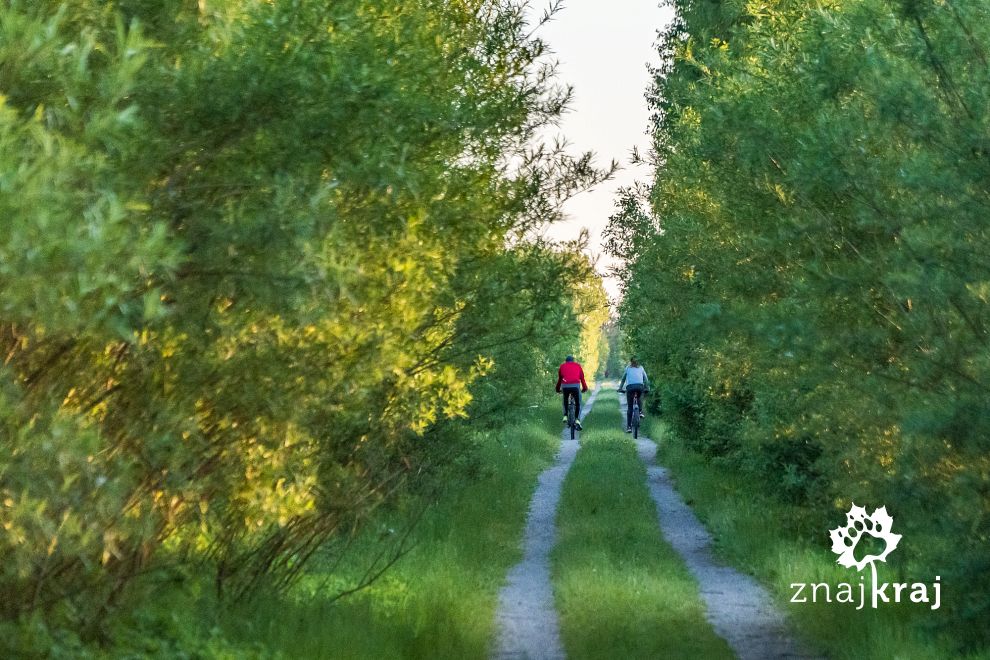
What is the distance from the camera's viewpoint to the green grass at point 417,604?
9.84 metres

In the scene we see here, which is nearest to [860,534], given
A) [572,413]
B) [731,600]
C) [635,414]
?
A: [731,600]

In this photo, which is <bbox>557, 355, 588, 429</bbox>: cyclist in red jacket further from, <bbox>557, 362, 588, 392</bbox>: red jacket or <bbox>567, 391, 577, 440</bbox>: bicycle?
<bbox>567, 391, 577, 440</bbox>: bicycle

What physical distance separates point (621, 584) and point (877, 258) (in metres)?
4.66

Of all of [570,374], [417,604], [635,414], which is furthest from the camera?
[635,414]

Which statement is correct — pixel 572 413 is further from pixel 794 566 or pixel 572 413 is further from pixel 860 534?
pixel 794 566

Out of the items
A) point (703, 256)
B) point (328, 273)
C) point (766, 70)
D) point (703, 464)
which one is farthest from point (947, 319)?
point (703, 464)

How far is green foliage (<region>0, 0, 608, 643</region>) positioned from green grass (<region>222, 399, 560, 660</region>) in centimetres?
59

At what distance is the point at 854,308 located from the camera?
35.3 ft

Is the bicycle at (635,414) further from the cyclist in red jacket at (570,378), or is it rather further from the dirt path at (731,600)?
the dirt path at (731,600)

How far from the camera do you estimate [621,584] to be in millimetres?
13812

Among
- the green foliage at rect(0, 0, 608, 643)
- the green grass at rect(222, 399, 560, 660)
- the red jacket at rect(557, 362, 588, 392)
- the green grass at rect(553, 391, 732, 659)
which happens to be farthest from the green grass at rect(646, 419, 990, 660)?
the red jacket at rect(557, 362, 588, 392)

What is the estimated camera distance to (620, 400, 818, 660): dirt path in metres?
11.5

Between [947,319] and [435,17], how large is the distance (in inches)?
168

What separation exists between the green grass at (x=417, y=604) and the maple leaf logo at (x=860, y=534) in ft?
11.6
